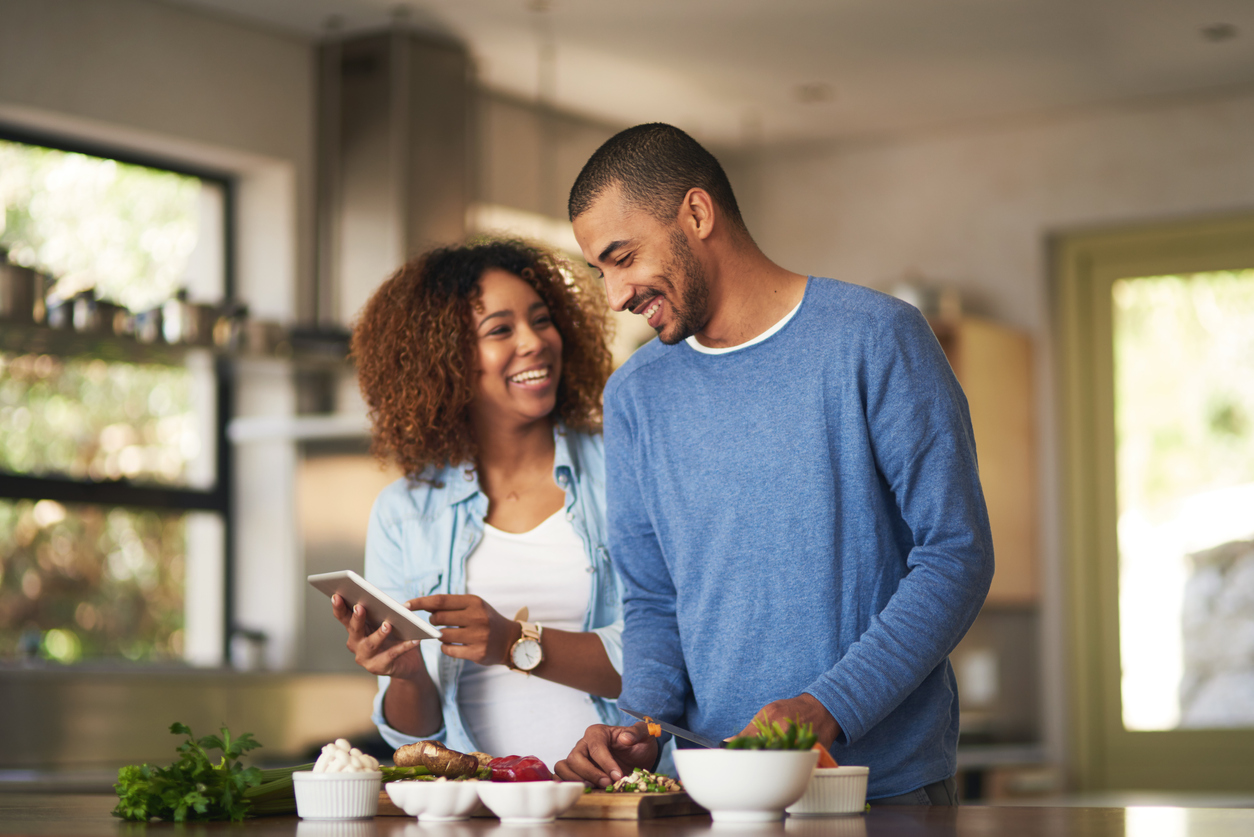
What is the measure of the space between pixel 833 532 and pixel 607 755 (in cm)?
37

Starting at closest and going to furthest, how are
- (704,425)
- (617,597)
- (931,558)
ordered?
1. (931,558)
2. (704,425)
3. (617,597)

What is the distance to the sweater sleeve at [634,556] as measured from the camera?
6.07 ft

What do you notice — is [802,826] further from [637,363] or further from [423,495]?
[423,495]

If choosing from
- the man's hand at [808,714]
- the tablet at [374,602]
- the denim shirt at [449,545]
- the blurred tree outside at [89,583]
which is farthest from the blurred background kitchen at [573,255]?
the man's hand at [808,714]

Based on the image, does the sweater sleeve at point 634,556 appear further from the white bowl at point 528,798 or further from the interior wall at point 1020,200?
the interior wall at point 1020,200

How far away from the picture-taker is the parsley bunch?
148cm

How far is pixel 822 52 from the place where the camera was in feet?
15.7

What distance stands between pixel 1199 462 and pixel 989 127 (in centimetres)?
155

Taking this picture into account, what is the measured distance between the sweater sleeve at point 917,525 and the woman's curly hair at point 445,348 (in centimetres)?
73

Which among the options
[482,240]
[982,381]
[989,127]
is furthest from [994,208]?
[482,240]

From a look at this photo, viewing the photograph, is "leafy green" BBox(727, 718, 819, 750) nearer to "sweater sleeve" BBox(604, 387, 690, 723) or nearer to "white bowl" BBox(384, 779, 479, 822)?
"white bowl" BBox(384, 779, 479, 822)

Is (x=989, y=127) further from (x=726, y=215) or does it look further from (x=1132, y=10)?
(x=726, y=215)

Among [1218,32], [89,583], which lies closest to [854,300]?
[89,583]

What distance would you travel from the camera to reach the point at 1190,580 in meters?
5.34
